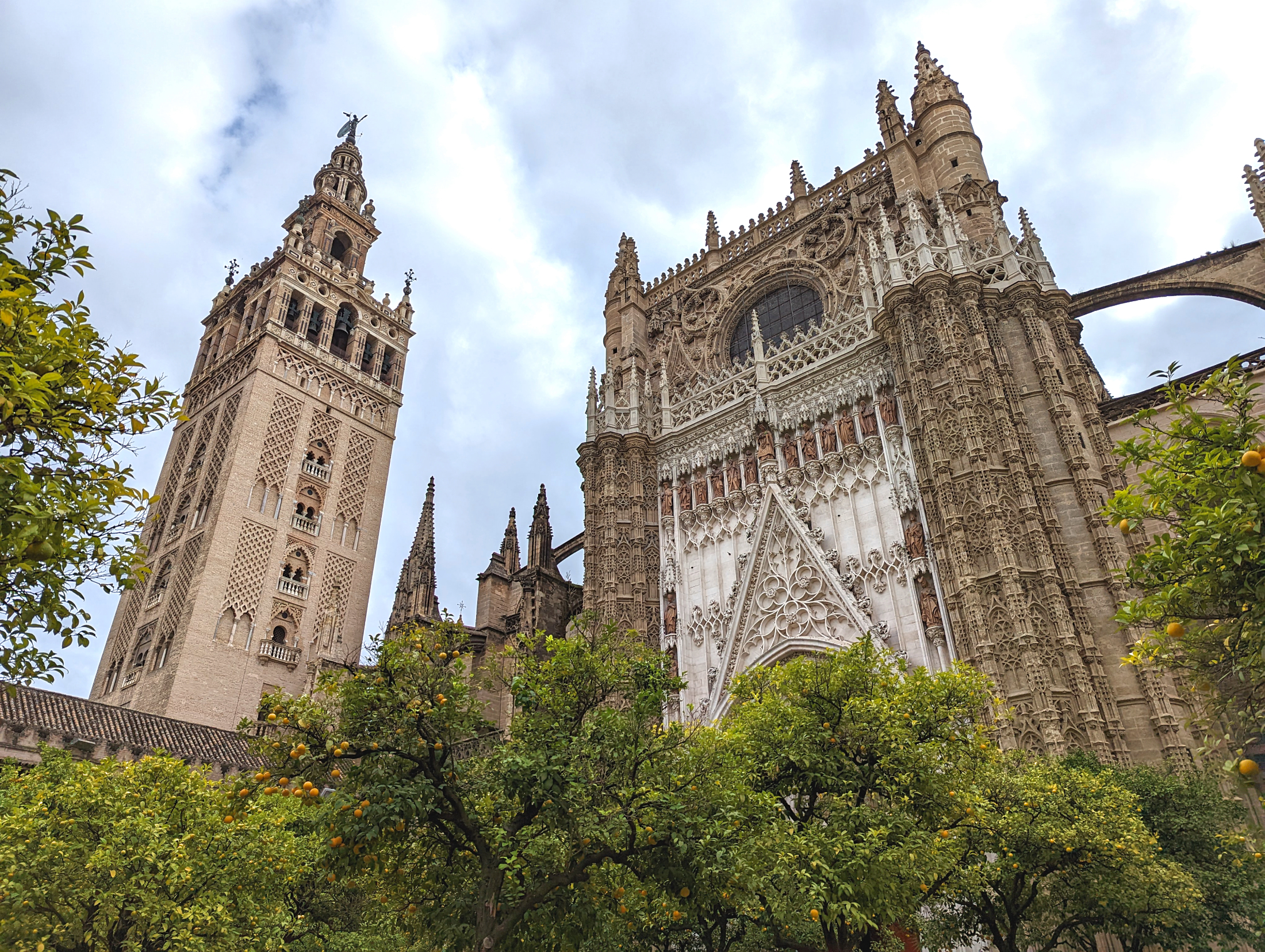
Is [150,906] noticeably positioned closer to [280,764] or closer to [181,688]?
[280,764]

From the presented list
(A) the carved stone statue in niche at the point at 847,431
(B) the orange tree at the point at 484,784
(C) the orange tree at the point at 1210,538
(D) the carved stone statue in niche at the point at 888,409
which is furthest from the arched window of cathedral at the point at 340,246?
(C) the orange tree at the point at 1210,538

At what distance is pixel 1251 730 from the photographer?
247 inches

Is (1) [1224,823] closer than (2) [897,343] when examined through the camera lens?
Yes

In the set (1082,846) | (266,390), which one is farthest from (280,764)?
(266,390)

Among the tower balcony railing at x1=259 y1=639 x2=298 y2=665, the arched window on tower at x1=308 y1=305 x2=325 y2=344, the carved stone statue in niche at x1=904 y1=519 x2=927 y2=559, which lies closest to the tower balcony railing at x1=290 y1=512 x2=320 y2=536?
the tower balcony railing at x1=259 y1=639 x2=298 y2=665

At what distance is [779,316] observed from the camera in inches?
1049

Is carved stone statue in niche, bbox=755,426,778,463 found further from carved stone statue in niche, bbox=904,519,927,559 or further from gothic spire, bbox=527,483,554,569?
gothic spire, bbox=527,483,554,569

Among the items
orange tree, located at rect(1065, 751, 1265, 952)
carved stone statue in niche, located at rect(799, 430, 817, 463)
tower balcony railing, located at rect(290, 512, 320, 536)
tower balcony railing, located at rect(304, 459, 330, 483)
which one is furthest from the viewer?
tower balcony railing, located at rect(304, 459, 330, 483)

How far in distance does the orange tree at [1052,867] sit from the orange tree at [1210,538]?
523cm

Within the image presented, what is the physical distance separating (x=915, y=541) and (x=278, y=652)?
84.7ft

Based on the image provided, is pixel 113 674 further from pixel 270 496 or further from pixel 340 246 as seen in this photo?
pixel 340 246

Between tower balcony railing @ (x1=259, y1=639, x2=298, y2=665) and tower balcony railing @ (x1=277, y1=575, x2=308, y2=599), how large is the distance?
217 centimetres

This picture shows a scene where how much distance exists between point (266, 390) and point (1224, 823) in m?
37.4

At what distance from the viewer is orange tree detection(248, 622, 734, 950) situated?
319 inches
